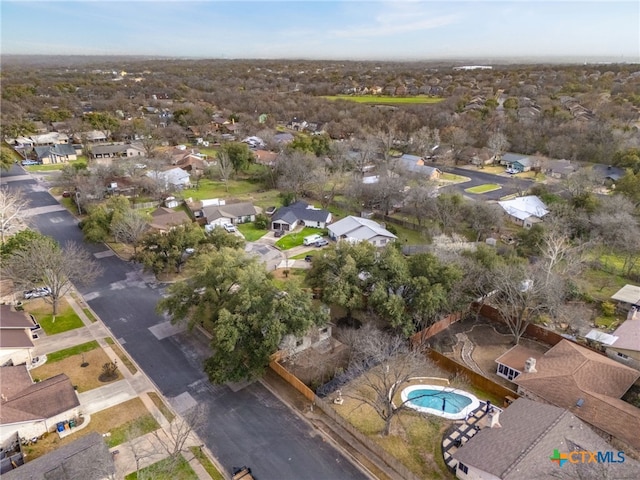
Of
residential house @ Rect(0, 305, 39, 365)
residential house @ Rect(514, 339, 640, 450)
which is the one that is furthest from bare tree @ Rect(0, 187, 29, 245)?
residential house @ Rect(514, 339, 640, 450)

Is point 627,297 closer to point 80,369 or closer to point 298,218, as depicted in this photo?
point 298,218

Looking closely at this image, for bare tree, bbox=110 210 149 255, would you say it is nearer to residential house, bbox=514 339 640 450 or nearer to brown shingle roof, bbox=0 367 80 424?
brown shingle roof, bbox=0 367 80 424

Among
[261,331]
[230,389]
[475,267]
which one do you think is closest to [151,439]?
[230,389]

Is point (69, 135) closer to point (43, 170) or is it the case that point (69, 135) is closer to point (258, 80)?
point (43, 170)

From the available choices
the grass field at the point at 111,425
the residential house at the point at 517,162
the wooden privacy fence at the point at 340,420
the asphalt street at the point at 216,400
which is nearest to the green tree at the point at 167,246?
the asphalt street at the point at 216,400

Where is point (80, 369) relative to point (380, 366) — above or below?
below

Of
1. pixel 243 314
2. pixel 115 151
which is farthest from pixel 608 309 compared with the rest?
pixel 115 151

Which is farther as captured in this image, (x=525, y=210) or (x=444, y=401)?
(x=525, y=210)

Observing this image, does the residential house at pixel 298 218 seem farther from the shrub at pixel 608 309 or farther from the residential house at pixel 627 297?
the residential house at pixel 627 297
